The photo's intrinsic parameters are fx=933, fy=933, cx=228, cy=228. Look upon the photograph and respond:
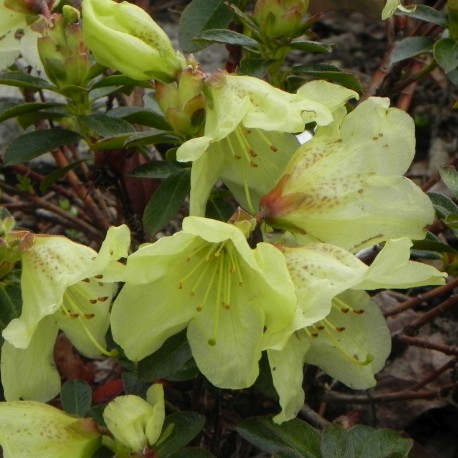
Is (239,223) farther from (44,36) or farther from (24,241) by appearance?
(44,36)

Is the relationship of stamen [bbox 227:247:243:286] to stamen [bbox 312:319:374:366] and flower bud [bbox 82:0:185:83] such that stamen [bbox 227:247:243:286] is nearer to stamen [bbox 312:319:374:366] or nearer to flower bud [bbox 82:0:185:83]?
stamen [bbox 312:319:374:366]

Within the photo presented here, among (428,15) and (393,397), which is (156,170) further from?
(393,397)

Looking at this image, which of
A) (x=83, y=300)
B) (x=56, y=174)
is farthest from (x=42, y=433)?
(x=56, y=174)

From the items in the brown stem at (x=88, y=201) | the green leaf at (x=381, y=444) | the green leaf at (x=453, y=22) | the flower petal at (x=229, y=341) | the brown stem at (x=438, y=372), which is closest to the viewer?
the flower petal at (x=229, y=341)

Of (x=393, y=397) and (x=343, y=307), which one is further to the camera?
(x=393, y=397)

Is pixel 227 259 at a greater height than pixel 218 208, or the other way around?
pixel 227 259

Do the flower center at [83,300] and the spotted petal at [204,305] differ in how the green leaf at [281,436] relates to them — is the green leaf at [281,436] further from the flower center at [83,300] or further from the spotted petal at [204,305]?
the flower center at [83,300]

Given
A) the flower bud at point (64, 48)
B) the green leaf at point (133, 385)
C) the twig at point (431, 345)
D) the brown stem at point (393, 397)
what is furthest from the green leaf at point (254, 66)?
the brown stem at point (393, 397)
